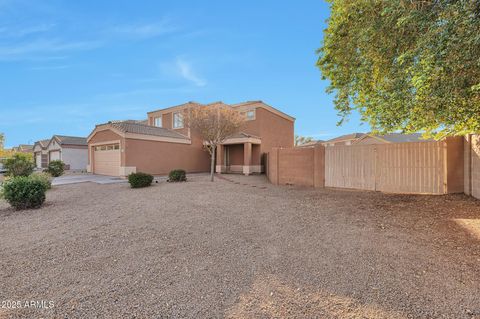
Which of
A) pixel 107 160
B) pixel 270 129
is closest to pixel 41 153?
pixel 107 160

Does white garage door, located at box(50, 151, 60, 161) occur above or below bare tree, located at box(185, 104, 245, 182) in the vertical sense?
below

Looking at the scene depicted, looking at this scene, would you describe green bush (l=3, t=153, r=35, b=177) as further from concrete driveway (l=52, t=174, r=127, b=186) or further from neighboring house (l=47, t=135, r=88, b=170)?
neighboring house (l=47, t=135, r=88, b=170)

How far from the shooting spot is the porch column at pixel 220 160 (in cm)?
2123

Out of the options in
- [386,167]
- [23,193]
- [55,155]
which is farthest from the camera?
[55,155]

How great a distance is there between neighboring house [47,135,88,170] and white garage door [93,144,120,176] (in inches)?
464

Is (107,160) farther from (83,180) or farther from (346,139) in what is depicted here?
(346,139)

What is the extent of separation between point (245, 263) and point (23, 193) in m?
8.09

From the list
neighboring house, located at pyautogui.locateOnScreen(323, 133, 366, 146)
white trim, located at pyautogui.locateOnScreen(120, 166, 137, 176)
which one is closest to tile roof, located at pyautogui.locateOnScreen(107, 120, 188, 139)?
white trim, located at pyautogui.locateOnScreen(120, 166, 137, 176)

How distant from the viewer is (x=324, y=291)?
9.34 feet

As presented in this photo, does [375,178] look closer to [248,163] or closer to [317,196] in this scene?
[317,196]

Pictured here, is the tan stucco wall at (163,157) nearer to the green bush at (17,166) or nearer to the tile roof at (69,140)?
the green bush at (17,166)

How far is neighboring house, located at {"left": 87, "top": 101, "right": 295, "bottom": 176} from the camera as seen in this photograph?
704 inches

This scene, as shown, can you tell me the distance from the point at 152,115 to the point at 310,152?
19413mm

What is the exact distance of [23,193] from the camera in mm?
7395
